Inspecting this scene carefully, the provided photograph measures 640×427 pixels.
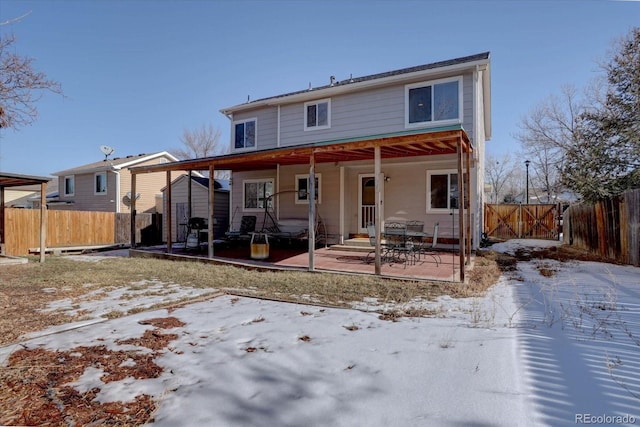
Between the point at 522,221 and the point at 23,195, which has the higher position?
the point at 23,195

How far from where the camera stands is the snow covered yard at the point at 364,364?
2.19 meters

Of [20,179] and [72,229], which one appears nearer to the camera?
[20,179]

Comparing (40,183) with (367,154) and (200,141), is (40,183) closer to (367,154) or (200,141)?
(367,154)

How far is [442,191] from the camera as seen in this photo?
10125 millimetres

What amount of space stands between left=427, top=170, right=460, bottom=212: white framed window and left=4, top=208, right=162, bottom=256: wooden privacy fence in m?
13.8

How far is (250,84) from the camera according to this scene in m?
15.5

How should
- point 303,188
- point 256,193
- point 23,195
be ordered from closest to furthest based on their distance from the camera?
point 303,188 → point 256,193 → point 23,195

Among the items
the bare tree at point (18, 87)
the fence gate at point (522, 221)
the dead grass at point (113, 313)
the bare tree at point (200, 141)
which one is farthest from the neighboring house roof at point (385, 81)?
the bare tree at point (200, 141)

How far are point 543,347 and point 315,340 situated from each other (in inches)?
84.5

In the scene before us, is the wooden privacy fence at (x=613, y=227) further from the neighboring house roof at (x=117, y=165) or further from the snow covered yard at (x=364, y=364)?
the neighboring house roof at (x=117, y=165)

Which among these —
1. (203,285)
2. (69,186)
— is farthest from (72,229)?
(203,285)

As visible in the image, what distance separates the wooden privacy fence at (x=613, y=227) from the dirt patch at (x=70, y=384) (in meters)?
9.92

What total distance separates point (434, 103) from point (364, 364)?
9.06 m

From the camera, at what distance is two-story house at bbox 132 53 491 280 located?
948 cm
